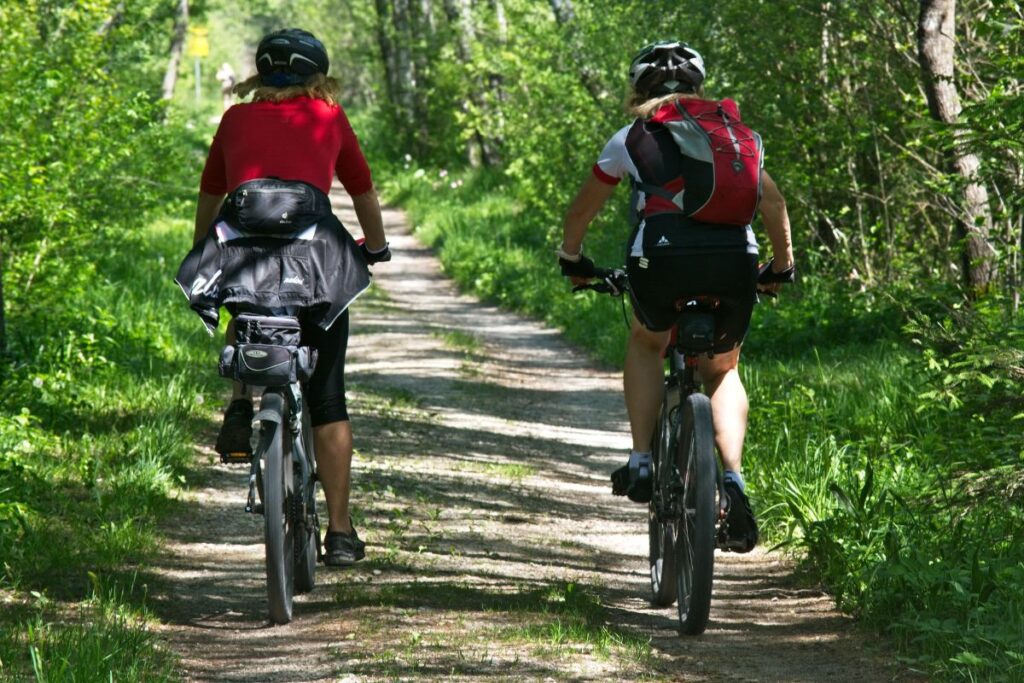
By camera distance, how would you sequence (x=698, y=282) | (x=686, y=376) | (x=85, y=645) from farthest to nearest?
(x=686, y=376) < (x=698, y=282) < (x=85, y=645)

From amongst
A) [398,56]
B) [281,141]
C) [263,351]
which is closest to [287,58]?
[281,141]

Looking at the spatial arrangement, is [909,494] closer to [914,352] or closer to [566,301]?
[914,352]

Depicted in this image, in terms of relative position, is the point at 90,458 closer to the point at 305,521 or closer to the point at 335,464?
the point at 335,464

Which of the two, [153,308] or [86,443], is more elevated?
[153,308]

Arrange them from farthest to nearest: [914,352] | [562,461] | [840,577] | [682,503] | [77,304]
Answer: [77,304] < [914,352] < [562,461] < [840,577] < [682,503]

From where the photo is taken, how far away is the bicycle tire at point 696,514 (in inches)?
179

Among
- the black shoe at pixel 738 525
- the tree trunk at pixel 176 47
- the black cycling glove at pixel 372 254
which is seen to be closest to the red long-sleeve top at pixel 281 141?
the black cycling glove at pixel 372 254

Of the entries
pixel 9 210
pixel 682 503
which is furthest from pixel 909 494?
pixel 9 210

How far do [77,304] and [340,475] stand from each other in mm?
6729

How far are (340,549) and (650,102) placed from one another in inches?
79.0

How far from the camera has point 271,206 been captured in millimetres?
4574

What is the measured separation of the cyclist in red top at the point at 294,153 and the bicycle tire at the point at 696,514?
4.14ft

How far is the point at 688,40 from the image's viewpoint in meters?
11.9

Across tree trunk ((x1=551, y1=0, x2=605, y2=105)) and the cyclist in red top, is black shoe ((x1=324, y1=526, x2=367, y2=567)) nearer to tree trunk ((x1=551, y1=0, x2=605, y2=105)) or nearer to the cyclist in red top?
the cyclist in red top
